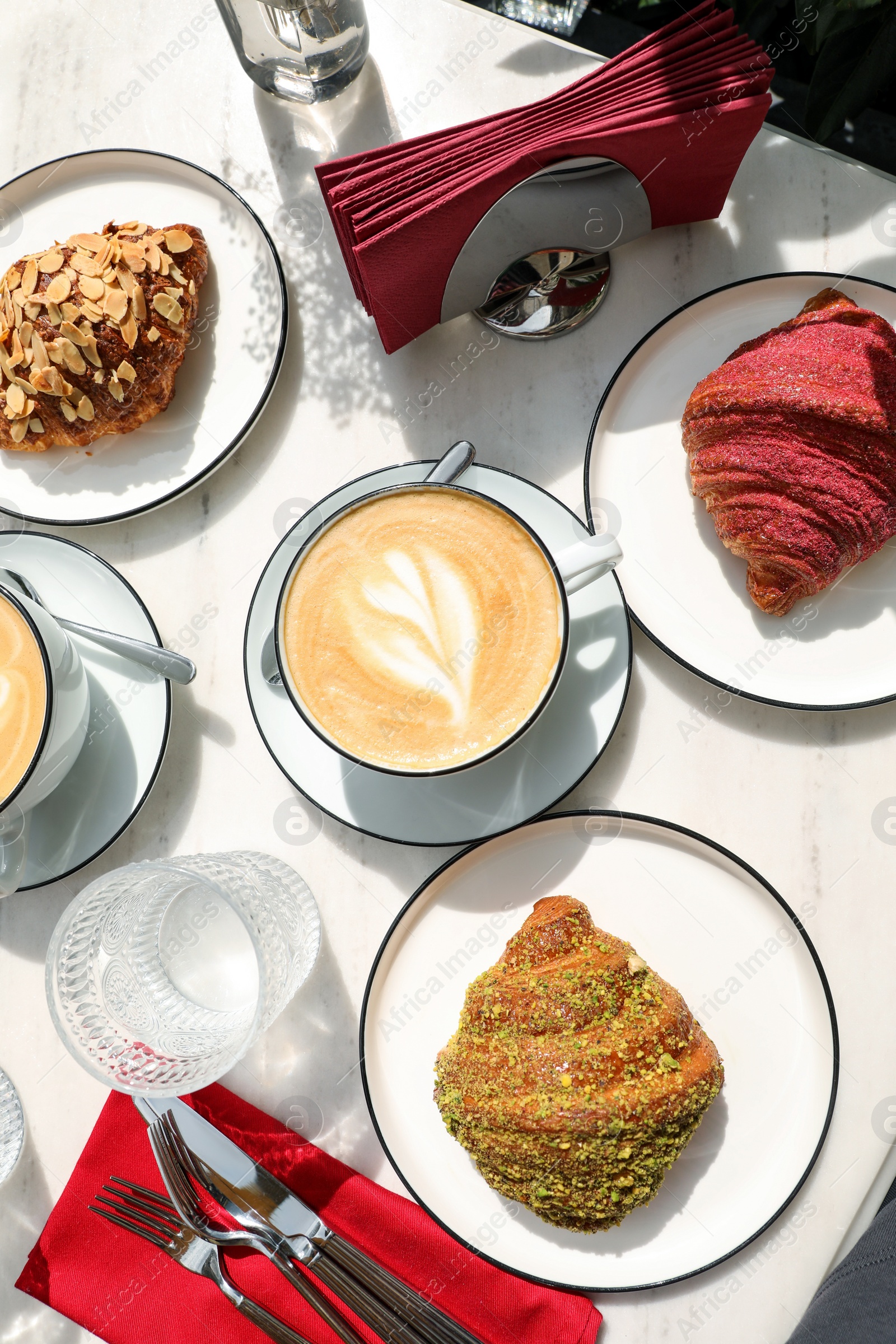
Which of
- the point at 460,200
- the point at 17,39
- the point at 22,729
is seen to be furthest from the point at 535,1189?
the point at 17,39

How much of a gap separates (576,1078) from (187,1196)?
0.45 metres

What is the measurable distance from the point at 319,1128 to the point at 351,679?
20.3 inches

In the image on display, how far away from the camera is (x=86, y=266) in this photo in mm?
1011

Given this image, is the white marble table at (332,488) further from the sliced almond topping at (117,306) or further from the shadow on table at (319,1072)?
the sliced almond topping at (117,306)

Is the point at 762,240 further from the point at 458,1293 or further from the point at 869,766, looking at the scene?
the point at 458,1293

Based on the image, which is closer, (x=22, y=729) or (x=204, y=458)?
(x=22, y=729)

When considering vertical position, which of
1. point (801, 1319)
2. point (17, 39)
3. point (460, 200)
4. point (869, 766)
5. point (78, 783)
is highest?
point (17, 39)

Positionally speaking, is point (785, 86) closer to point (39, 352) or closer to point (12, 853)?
point (39, 352)

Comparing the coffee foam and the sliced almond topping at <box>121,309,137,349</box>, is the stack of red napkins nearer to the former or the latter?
the sliced almond topping at <box>121,309,137,349</box>

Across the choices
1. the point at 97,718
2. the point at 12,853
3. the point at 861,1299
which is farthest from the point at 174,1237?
the point at 861,1299

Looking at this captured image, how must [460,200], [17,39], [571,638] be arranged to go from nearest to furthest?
[460,200]
[571,638]
[17,39]

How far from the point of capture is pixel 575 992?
89 cm

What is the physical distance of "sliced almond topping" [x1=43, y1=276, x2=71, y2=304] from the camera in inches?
39.3

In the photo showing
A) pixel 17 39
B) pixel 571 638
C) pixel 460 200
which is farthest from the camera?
pixel 17 39
